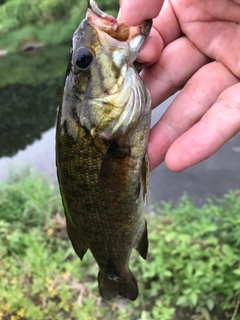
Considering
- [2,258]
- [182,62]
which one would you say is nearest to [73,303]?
[2,258]

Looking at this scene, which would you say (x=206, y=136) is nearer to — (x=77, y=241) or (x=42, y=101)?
(x=77, y=241)

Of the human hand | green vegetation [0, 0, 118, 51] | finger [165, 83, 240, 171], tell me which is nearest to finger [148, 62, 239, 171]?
the human hand

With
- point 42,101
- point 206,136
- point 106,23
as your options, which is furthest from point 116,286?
point 42,101

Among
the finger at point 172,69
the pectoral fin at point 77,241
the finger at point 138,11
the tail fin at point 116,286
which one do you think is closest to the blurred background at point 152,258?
the tail fin at point 116,286

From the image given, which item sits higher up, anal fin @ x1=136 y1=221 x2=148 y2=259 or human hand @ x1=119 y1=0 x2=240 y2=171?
human hand @ x1=119 y1=0 x2=240 y2=171

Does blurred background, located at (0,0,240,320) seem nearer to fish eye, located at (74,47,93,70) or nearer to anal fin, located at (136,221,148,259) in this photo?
anal fin, located at (136,221,148,259)

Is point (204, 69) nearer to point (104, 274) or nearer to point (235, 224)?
point (104, 274)
